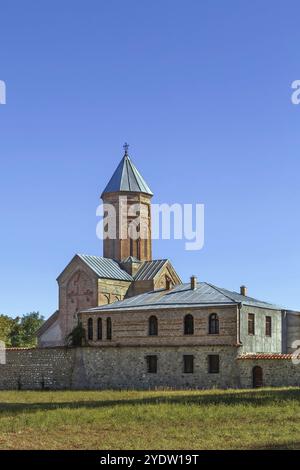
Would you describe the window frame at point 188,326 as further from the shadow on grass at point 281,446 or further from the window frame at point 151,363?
the shadow on grass at point 281,446

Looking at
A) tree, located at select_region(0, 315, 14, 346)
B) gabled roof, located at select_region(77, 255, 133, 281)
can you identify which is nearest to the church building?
gabled roof, located at select_region(77, 255, 133, 281)

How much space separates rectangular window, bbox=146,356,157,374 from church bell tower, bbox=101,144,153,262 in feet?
45.5

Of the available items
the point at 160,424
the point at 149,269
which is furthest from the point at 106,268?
the point at 160,424

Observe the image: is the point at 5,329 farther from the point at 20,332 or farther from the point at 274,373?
the point at 274,373

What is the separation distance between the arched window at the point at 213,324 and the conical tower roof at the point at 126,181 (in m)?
16.7

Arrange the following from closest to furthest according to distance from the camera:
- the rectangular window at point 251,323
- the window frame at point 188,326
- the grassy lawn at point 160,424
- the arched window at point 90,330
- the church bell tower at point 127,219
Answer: the grassy lawn at point 160,424 → the window frame at point 188,326 → the rectangular window at point 251,323 → the arched window at point 90,330 → the church bell tower at point 127,219

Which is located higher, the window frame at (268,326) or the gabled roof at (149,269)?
the gabled roof at (149,269)

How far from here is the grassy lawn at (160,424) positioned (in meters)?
16.3

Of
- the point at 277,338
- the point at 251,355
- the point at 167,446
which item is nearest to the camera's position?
the point at 167,446

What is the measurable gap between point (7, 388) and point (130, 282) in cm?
1168

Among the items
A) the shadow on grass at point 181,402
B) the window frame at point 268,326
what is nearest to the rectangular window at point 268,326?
the window frame at point 268,326

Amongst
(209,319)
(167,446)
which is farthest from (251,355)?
(167,446)
